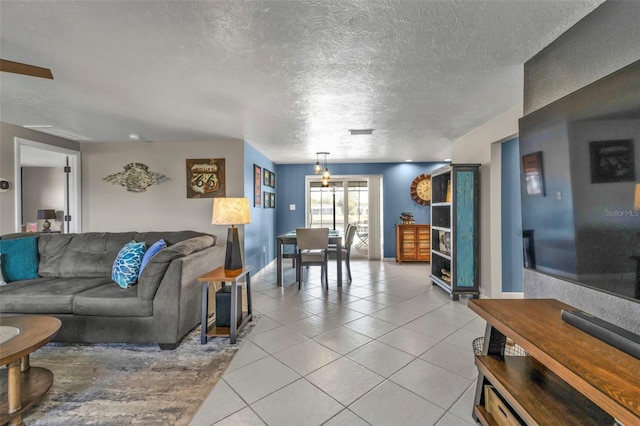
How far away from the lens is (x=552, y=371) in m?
1.07

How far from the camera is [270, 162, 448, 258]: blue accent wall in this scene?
244 inches

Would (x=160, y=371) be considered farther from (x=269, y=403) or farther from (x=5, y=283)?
(x=5, y=283)

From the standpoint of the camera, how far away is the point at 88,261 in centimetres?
289

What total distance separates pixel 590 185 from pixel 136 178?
197 inches

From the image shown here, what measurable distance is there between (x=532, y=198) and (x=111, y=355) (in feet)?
10.5

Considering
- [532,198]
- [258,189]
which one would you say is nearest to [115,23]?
[532,198]

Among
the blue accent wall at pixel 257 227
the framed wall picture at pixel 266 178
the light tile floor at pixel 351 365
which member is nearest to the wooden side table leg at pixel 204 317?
the light tile floor at pixel 351 365

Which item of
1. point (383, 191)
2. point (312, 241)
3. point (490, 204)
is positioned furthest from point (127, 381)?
point (383, 191)

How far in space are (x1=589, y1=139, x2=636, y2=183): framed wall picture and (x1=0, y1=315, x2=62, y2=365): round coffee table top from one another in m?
2.84

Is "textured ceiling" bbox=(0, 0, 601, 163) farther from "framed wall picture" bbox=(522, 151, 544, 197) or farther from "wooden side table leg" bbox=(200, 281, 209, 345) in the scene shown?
"wooden side table leg" bbox=(200, 281, 209, 345)

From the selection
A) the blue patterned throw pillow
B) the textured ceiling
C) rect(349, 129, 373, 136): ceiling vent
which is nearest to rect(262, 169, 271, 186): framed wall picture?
the textured ceiling

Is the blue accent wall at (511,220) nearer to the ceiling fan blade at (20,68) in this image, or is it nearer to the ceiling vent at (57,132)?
the ceiling fan blade at (20,68)

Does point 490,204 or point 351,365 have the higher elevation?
point 490,204

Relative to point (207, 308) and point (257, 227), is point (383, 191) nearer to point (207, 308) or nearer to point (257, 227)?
point (257, 227)
